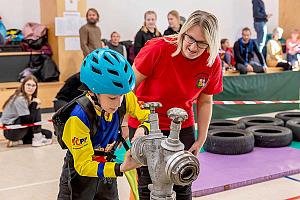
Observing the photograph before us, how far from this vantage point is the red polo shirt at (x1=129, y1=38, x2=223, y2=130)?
8.96 ft

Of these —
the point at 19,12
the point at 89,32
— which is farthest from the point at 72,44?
the point at 19,12

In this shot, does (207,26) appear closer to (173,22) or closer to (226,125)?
(226,125)

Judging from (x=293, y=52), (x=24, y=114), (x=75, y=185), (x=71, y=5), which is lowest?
(x=24, y=114)

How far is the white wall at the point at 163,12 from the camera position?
→ 11641 mm

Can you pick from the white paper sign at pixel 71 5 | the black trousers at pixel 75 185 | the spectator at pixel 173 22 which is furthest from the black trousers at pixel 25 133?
the black trousers at pixel 75 185

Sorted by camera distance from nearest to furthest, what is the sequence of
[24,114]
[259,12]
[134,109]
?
[134,109] < [24,114] < [259,12]

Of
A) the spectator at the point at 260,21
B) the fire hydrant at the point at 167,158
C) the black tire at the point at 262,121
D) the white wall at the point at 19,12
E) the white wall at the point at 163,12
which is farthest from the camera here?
the spectator at the point at 260,21

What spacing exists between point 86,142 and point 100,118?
0.16 meters

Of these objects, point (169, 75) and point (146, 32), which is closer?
point (169, 75)

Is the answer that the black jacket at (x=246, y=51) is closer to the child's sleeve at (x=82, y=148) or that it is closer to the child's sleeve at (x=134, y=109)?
the child's sleeve at (x=134, y=109)

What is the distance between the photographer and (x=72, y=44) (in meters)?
10.1

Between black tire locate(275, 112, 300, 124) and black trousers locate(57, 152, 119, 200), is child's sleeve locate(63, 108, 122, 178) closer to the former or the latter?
black trousers locate(57, 152, 119, 200)

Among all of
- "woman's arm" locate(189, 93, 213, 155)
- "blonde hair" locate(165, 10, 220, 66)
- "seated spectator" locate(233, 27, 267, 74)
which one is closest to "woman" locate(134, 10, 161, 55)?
"seated spectator" locate(233, 27, 267, 74)

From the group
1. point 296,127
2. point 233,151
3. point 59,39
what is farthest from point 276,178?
point 59,39
